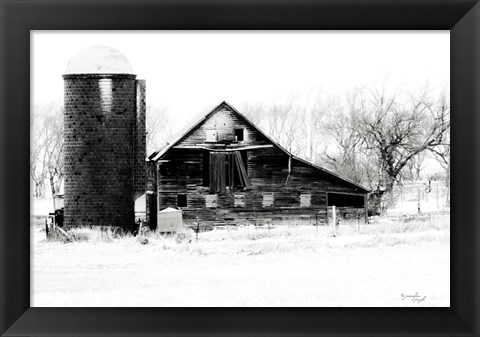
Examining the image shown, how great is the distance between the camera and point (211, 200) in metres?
6.70

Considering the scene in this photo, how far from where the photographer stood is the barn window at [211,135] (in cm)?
694

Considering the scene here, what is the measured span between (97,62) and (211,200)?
1521 millimetres

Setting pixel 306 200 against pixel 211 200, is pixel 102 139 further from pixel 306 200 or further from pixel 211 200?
pixel 306 200

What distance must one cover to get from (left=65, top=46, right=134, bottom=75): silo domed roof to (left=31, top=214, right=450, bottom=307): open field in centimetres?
128

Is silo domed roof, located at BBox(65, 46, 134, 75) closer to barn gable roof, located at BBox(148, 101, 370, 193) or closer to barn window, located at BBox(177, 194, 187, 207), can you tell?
barn gable roof, located at BBox(148, 101, 370, 193)

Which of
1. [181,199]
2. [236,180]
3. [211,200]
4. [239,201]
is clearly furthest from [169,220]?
[236,180]

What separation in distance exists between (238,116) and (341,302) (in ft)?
5.62

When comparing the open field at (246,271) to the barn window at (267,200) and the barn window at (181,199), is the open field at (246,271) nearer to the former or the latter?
the barn window at (267,200)

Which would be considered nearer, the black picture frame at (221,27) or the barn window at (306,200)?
the black picture frame at (221,27)

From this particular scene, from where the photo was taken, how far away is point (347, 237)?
615cm

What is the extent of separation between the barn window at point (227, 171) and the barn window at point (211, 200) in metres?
0.12

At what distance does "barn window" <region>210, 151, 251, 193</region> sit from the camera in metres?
6.91

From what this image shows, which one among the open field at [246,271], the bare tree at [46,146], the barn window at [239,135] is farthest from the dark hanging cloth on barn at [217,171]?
the bare tree at [46,146]
